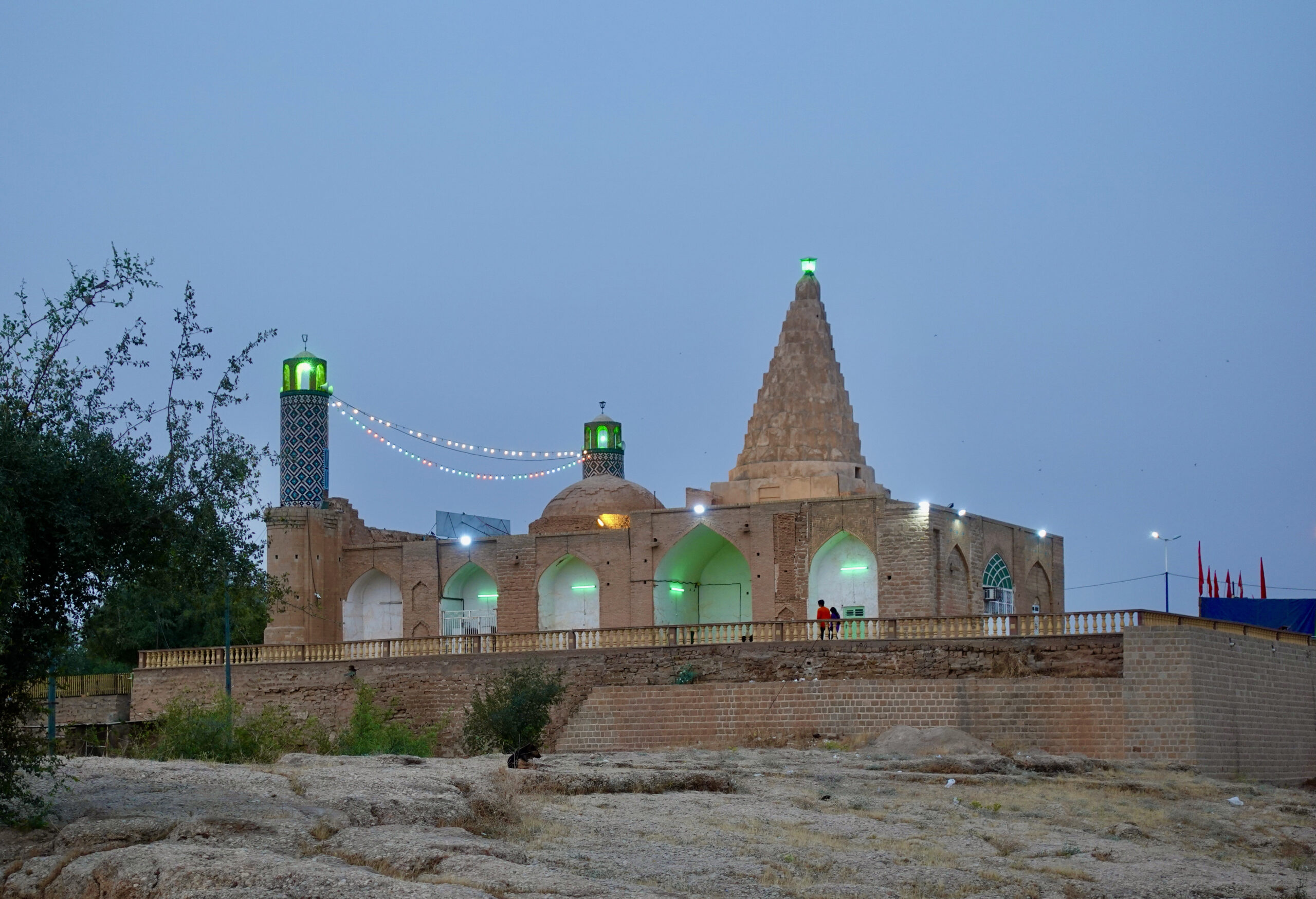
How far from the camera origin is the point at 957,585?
3112cm

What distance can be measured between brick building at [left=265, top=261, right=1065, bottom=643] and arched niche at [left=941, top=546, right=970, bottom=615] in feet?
0.14

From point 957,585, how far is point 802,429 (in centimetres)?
584

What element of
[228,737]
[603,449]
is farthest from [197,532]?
[603,449]

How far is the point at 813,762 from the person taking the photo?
816 inches

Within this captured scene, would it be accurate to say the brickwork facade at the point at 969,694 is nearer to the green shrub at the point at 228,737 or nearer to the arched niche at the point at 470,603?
the green shrub at the point at 228,737

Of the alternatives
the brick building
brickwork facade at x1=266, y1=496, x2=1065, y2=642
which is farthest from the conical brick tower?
brickwork facade at x1=266, y1=496, x2=1065, y2=642

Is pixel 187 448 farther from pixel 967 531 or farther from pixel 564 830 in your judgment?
pixel 967 531

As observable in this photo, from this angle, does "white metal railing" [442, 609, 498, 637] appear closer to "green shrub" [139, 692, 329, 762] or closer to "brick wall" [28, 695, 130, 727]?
"brick wall" [28, 695, 130, 727]

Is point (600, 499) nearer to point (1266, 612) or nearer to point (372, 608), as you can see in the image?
point (372, 608)

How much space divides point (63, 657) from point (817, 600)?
20631 millimetres

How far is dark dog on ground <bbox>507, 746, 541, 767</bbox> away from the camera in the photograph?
1759cm

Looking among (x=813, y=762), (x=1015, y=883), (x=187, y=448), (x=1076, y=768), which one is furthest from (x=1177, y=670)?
(x=187, y=448)

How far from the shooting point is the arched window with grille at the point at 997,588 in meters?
32.3

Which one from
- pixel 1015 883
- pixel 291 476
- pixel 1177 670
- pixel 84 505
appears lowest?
pixel 1015 883
